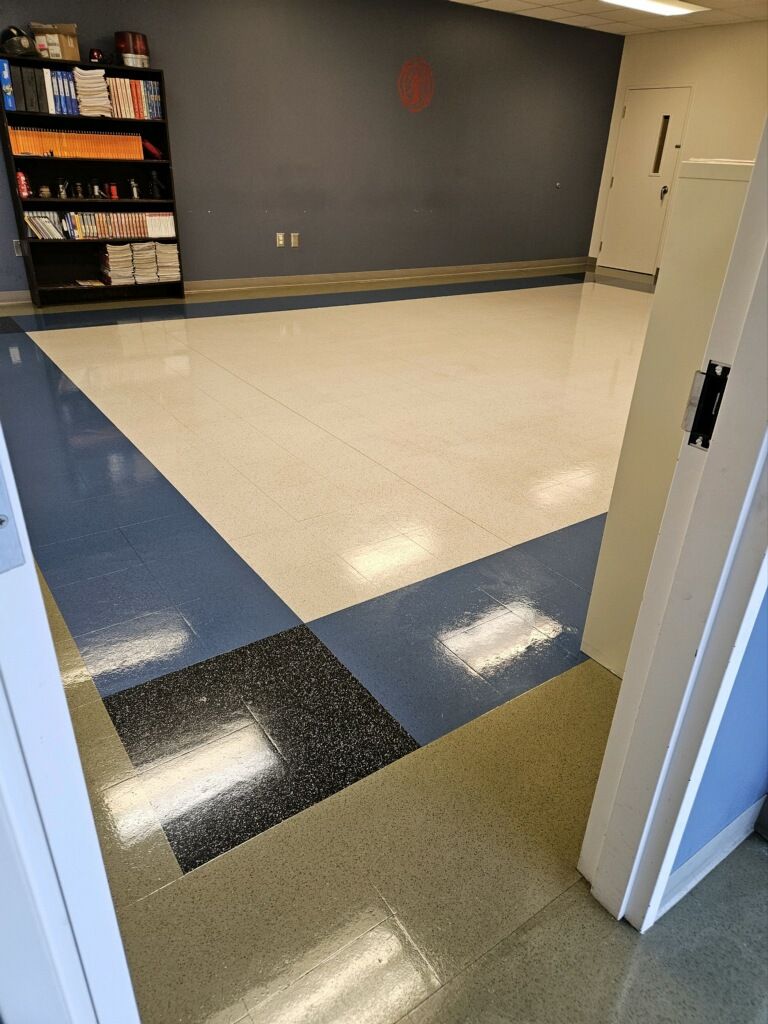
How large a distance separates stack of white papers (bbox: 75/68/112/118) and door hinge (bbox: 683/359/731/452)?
6.45m

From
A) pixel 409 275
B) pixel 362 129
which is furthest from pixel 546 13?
pixel 409 275

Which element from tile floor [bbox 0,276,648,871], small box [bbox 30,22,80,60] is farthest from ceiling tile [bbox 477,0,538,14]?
tile floor [bbox 0,276,648,871]

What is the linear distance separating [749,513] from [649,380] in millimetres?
915

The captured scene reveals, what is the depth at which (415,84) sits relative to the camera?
793 cm

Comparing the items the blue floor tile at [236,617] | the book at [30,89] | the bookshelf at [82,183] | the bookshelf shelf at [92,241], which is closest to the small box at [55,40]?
the bookshelf at [82,183]

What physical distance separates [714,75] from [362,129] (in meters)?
4.40

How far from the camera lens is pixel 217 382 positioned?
4688mm

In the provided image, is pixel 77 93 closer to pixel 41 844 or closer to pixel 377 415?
pixel 377 415

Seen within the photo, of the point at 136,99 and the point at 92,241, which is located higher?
the point at 136,99

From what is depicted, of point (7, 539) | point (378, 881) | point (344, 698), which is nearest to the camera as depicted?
point (7, 539)

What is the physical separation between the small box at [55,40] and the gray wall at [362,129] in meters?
0.34

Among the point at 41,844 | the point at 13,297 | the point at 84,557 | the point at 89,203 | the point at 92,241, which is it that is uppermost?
the point at 89,203

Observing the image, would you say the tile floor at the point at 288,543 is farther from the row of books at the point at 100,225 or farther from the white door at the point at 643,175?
the white door at the point at 643,175

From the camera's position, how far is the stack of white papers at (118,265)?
638 cm
